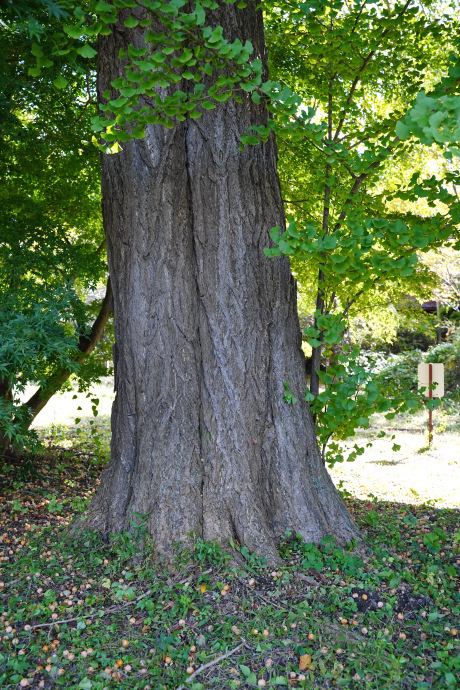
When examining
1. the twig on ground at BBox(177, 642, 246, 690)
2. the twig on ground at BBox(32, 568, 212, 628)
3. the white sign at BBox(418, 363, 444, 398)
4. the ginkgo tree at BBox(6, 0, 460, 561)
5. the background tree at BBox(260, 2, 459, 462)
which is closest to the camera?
the twig on ground at BBox(177, 642, 246, 690)

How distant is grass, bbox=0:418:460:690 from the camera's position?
2420 mm

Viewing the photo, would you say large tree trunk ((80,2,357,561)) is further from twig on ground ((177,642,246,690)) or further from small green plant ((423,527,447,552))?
twig on ground ((177,642,246,690))

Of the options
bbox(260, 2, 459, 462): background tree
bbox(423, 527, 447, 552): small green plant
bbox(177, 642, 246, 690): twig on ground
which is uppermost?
bbox(260, 2, 459, 462): background tree

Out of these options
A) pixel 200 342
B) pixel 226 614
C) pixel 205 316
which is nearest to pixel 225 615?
pixel 226 614

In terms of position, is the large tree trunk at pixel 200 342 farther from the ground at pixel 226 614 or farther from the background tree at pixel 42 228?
the background tree at pixel 42 228

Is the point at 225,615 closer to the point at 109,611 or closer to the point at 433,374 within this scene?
the point at 109,611

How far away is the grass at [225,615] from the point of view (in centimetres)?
242

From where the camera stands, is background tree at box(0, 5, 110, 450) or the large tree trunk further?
background tree at box(0, 5, 110, 450)

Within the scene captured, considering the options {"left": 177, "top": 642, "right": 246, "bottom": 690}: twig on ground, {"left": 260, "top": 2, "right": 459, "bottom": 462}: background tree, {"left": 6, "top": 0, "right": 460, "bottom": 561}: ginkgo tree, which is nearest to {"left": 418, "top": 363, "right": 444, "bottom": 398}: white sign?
{"left": 260, "top": 2, "right": 459, "bottom": 462}: background tree

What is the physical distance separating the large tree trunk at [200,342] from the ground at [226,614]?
20 centimetres

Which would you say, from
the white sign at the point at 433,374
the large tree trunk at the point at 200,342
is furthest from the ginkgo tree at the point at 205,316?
the white sign at the point at 433,374

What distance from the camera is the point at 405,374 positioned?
1267 centimetres

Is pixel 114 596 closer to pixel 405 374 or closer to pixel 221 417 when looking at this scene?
pixel 221 417

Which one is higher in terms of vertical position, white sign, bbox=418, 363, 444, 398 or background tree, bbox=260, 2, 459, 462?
background tree, bbox=260, 2, 459, 462
